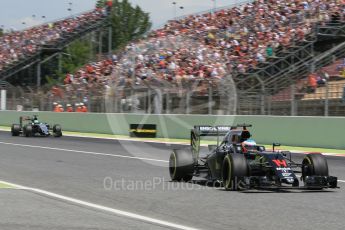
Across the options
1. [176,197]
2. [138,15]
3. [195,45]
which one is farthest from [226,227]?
[138,15]

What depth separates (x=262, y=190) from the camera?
9594mm

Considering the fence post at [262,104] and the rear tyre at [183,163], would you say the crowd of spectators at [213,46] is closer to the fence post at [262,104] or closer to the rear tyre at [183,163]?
the fence post at [262,104]

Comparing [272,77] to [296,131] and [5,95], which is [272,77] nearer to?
[296,131]

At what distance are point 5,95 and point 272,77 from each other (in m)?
18.8

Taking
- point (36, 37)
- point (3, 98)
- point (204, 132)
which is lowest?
point (204, 132)

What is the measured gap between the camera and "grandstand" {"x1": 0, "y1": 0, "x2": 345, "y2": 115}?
2270cm

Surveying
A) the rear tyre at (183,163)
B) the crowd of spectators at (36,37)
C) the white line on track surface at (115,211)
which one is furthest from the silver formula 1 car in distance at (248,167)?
the crowd of spectators at (36,37)

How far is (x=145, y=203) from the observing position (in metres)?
8.22

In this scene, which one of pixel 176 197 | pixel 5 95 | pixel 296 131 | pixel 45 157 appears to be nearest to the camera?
pixel 176 197

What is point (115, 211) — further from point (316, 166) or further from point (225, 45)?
point (225, 45)

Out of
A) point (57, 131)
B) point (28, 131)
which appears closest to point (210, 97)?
point (57, 131)

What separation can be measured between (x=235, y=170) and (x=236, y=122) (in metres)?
14.0

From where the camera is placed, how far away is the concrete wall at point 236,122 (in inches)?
776

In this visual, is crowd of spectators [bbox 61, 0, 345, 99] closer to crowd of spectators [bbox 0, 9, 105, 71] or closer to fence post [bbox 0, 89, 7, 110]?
fence post [bbox 0, 89, 7, 110]
